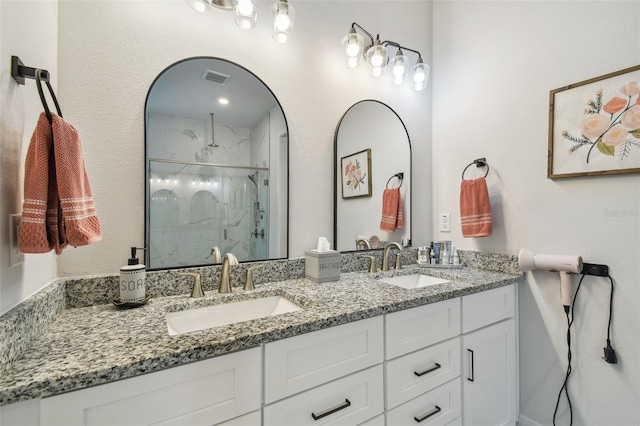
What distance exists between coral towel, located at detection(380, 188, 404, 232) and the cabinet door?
0.73 m

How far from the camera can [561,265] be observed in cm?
133

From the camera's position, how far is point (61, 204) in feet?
2.36

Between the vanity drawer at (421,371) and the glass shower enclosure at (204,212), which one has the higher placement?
the glass shower enclosure at (204,212)

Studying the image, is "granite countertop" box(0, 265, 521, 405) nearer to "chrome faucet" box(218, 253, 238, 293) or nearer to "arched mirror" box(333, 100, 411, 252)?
"chrome faucet" box(218, 253, 238, 293)

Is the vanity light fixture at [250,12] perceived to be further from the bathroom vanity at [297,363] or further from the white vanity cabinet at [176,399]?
the white vanity cabinet at [176,399]

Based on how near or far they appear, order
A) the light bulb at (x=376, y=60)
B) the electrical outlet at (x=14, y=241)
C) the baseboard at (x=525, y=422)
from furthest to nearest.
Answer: the light bulb at (x=376, y=60) < the baseboard at (x=525, y=422) < the electrical outlet at (x=14, y=241)

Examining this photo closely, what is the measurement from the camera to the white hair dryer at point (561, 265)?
4.25ft

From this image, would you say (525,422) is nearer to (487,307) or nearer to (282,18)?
(487,307)

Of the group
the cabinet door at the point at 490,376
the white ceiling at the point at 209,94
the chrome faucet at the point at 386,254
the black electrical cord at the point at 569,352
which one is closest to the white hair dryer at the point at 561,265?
the black electrical cord at the point at 569,352

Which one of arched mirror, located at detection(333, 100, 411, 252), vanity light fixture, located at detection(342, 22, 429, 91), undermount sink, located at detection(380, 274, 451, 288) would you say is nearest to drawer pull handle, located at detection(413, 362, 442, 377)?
undermount sink, located at detection(380, 274, 451, 288)

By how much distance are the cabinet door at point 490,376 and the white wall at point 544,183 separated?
144 mm

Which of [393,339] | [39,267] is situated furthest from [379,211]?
[39,267]

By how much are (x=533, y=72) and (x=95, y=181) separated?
6.98 ft

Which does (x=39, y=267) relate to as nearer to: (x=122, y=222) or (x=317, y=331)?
(x=122, y=222)
